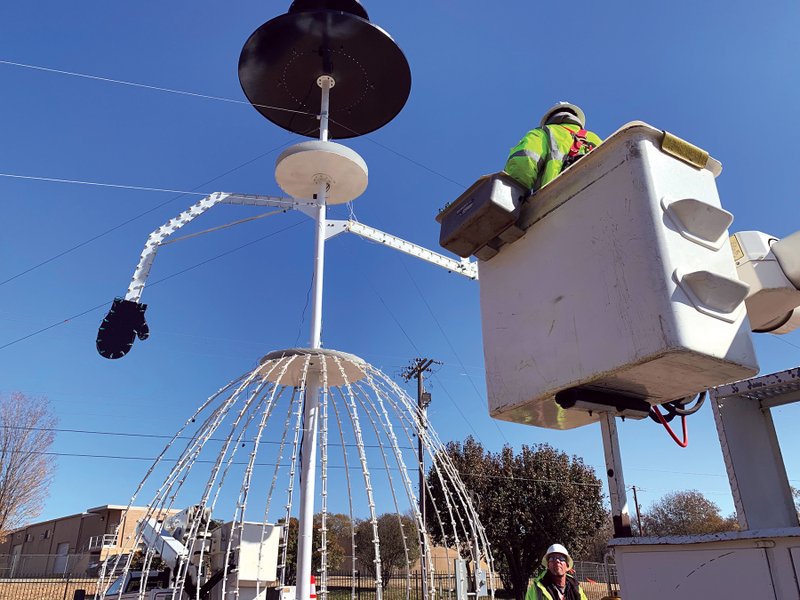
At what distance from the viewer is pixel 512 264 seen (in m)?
2.64

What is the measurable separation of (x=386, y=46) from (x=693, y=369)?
6.58m

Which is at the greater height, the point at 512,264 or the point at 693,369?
the point at 512,264

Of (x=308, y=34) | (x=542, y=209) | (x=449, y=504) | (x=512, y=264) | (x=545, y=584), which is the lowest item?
(x=545, y=584)


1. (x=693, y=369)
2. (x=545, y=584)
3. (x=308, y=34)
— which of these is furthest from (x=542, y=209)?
(x=308, y=34)

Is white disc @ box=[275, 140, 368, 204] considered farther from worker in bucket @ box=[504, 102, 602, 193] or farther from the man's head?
the man's head

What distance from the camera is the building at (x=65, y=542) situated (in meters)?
28.5

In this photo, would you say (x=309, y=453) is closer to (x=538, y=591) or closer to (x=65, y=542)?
(x=538, y=591)

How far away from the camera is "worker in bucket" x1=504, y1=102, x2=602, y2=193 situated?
2.66 m

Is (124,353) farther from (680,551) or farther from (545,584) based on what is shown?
(680,551)

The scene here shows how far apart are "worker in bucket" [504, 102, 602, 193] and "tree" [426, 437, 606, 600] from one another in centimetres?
2034

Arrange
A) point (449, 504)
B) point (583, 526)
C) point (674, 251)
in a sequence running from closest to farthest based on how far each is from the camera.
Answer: point (674, 251)
point (449, 504)
point (583, 526)

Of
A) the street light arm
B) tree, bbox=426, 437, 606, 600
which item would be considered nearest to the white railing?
the street light arm

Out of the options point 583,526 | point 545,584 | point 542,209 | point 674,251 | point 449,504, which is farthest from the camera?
point 583,526

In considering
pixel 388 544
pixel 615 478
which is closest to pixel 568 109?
pixel 615 478
